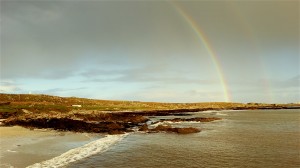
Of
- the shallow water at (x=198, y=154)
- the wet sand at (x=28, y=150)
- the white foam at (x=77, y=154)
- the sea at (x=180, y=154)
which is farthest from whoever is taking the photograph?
the shallow water at (x=198, y=154)

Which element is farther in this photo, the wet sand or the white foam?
the wet sand

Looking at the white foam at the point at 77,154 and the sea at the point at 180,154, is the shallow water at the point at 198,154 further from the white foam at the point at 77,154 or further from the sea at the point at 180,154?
the white foam at the point at 77,154

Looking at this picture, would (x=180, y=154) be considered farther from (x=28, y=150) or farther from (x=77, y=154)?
(x=28, y=150)

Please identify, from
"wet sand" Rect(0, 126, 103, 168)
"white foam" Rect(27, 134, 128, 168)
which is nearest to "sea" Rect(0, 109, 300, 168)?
"white foam" Rect(27, 134, 128, 168)

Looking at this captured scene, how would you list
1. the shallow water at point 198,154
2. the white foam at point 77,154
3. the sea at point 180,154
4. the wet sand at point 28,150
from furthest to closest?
the shallow water at point 198,154, the sea at point 180,154, the wet sand at point 28,150, the white foam at point 77,154

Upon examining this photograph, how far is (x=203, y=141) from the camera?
3684cm

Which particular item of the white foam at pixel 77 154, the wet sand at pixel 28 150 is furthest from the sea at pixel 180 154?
the wet sand at pixel 28 150

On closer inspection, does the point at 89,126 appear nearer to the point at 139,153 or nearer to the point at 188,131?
the point at 188,131

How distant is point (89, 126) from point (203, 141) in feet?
71.9

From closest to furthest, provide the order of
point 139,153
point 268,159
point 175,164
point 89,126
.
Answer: point 175,164, point 268,159, point 139,153, point 89,126

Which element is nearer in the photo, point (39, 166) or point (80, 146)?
point (39, 166)

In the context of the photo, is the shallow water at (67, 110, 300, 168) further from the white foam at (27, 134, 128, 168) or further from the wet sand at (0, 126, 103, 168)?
the wet sand at (0, 126, 103, 168)

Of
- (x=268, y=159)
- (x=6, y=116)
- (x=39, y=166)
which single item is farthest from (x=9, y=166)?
(x=6, y=116)

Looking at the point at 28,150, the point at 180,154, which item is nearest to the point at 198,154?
the point at 180,154
